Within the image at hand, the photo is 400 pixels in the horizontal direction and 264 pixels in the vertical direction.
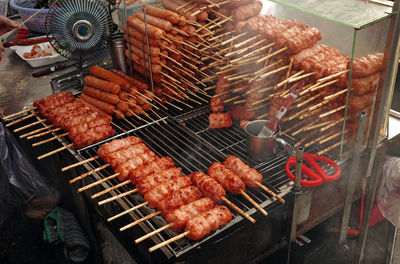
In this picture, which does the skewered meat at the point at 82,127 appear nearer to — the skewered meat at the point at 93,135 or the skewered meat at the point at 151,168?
the skewered meat at the point at 93,135

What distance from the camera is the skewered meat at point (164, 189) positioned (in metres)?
3.54

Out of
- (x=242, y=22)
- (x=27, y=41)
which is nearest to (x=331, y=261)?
(x=242, y=22)

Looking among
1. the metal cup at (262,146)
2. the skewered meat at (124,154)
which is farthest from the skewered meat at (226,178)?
the skewered meat at (124,154)

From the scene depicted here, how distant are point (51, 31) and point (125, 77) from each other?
117cm

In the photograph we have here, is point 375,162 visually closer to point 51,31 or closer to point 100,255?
point 100,255

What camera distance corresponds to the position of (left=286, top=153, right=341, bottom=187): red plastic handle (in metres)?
3.54

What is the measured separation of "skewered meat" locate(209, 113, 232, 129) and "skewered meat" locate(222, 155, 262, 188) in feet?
2.59

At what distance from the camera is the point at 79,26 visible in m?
4.98

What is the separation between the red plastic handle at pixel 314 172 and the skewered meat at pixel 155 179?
116cm

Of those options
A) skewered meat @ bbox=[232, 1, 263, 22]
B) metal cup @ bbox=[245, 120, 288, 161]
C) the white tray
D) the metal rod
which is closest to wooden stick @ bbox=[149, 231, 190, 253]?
metal cup @ bbox=[245, 120, 288, 161]

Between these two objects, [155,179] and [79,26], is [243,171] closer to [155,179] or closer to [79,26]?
[155,179]

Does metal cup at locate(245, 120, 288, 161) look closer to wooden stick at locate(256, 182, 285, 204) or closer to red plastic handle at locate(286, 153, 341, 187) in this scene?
red plastic handle at locate(286, 153, 341, 187)

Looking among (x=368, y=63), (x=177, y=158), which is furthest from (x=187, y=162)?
(x=368, y=63)

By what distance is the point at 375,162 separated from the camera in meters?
4.00
